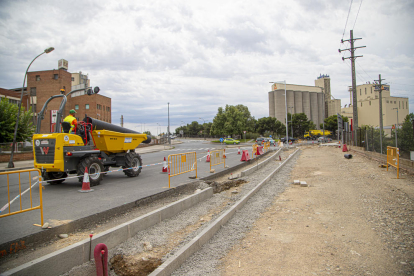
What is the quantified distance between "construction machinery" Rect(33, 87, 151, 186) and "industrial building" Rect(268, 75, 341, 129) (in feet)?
380

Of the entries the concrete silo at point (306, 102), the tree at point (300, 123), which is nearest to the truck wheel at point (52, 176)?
the tree at point (300, 123)

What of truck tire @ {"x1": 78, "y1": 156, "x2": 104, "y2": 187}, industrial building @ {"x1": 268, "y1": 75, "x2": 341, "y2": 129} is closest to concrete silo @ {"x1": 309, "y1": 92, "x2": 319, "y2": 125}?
industrial building @ {"x1": 268, "y1": 75, "x2": 341, "y2": 129}

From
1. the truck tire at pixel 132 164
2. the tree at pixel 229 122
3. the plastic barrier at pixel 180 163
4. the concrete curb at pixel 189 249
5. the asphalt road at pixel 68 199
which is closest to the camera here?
the concrete curb at pixel 189 249

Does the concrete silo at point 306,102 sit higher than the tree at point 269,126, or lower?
higher

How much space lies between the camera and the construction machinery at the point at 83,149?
8055 millimetres

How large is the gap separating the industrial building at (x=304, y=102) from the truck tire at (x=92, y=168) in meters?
118

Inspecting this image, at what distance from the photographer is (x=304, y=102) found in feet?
437

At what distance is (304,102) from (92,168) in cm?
13710

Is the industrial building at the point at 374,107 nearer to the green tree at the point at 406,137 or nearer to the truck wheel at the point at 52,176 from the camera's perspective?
the green tree at the point at 406,137

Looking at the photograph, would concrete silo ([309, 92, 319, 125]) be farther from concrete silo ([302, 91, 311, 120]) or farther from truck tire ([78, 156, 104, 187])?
truck tire ([78, 156, 104, 187])

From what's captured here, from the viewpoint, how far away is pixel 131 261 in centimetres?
402

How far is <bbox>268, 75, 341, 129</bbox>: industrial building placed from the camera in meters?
123

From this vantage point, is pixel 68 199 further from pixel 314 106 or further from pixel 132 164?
pixel 314 106

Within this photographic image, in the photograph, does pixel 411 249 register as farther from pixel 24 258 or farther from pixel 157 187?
pixel 157 187
